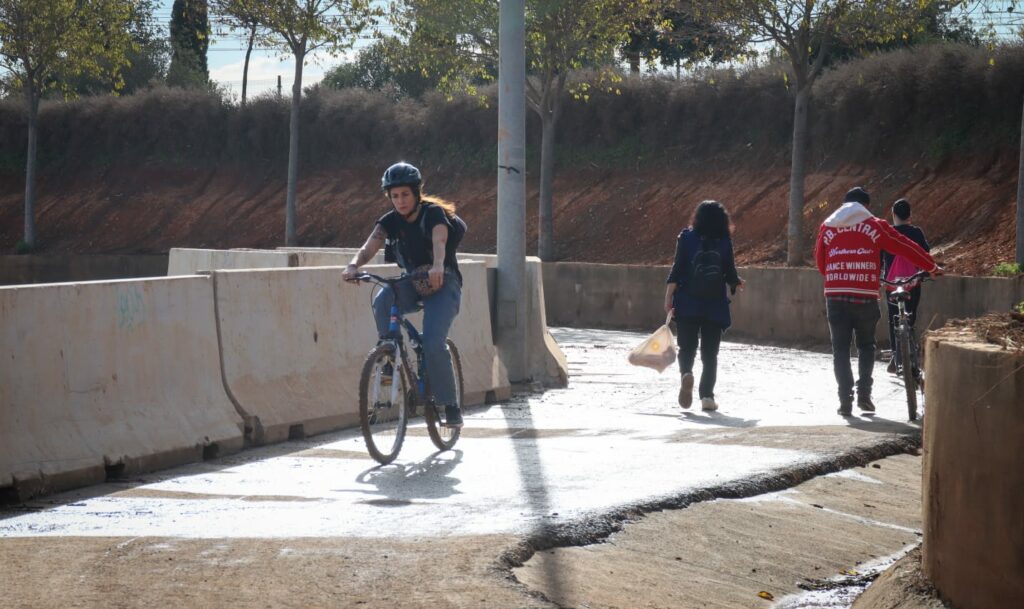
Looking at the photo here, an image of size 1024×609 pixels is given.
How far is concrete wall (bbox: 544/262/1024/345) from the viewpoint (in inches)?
699

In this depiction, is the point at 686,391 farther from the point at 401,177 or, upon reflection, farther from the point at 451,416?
the point at 401,177

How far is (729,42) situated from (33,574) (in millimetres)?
20496

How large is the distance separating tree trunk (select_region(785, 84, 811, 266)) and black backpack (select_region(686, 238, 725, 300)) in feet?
43.4

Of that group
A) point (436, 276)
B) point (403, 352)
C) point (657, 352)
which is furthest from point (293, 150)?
point (436, 276)

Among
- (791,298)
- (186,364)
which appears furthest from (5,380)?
(791,298)

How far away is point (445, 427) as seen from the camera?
8.96 metres

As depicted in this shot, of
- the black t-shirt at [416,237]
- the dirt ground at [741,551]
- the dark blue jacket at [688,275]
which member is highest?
the black t-shirt at [416,237]

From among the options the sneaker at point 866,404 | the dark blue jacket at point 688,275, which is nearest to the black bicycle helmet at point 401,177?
the dark blue jacket at point 688,275

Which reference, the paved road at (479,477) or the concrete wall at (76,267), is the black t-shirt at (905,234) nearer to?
the paved road at (479,477)

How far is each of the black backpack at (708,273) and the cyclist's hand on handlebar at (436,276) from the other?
142 inches

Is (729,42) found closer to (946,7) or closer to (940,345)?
(946,7)

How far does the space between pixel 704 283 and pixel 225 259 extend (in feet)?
22.4

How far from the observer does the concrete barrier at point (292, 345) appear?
30.6 ft

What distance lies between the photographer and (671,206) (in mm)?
34750
